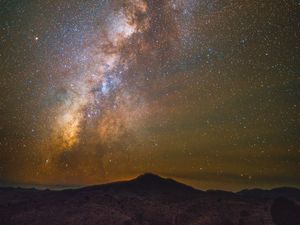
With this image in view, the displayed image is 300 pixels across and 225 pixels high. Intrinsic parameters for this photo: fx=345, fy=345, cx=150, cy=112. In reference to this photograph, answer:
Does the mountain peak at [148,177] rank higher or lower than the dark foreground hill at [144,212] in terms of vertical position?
higher

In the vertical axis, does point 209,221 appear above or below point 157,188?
below

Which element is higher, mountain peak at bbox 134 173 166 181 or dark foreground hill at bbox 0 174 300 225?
mountain peak at bbox 134 173 166 181

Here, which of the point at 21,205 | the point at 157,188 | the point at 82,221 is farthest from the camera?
the point at 157,188

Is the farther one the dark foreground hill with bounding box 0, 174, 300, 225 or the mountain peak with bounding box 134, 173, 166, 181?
the mountain peak with bounding box 134, 173, 166, 181

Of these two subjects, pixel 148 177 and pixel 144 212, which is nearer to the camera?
pixel 144 212

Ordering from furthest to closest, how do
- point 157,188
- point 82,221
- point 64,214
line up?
1. point 157,188
2. point 64,214
3. point 82,221

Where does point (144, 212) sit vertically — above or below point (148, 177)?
below

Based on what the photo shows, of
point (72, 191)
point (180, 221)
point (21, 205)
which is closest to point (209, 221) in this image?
point (180, 221)

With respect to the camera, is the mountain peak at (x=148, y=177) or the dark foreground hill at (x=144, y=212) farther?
the mountain peak at (x=148, y=177)

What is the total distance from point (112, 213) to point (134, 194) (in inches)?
Result: 1379

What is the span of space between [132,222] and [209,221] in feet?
53.3

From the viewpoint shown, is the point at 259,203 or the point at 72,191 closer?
the point at 259,203

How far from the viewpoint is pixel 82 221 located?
72.0 meters

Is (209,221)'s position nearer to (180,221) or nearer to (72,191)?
(180,221)
